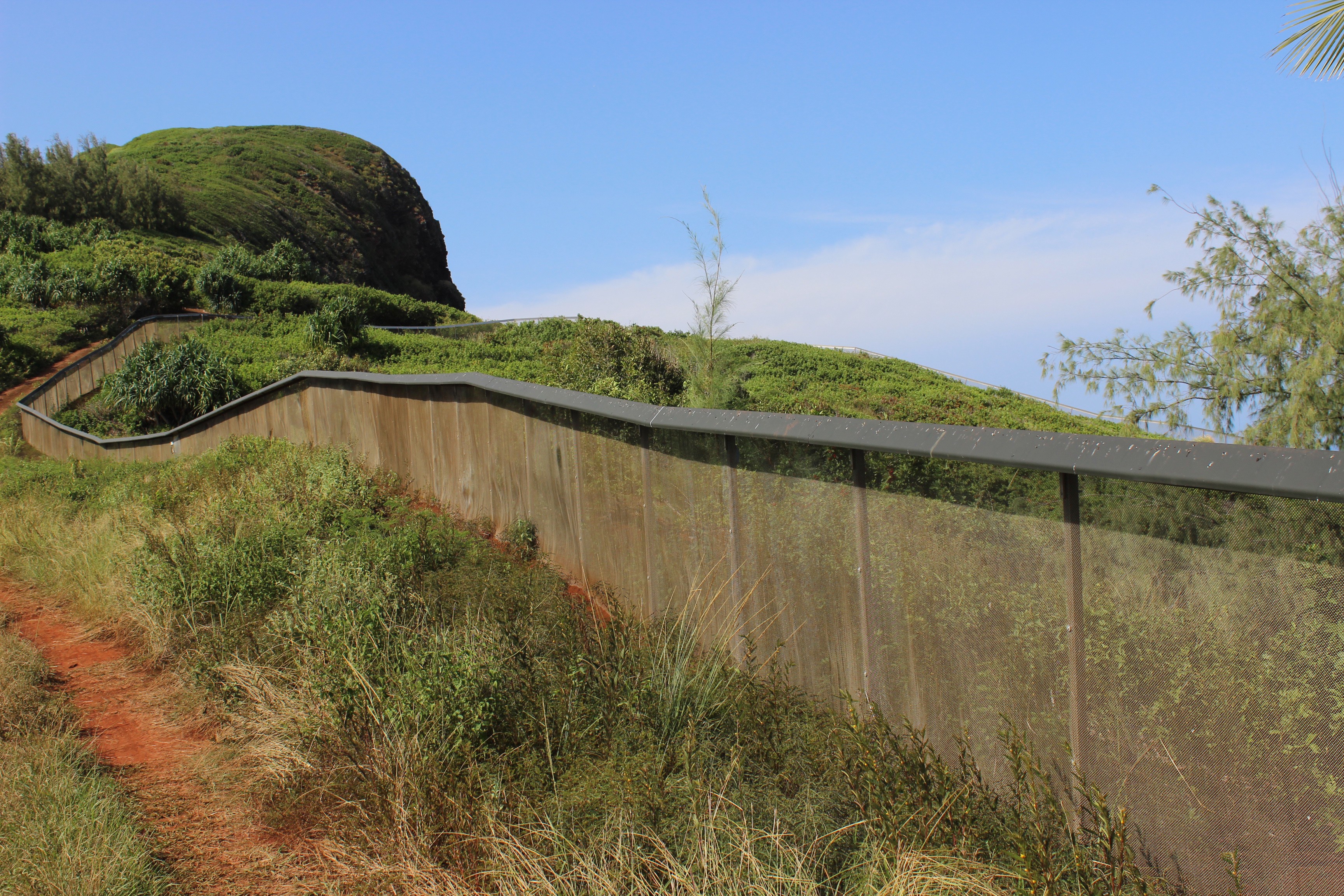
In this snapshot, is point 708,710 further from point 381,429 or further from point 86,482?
point 86,482

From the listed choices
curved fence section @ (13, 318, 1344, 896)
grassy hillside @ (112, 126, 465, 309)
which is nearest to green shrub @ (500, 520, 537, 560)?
curved fence section @ (13, 318, 1344, 896)

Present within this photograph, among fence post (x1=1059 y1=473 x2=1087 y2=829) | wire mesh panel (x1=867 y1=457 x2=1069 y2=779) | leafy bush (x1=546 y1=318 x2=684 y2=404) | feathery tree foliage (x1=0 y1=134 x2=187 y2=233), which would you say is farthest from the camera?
feathery tree foliage (x1=0 y1=134 x2=187 y2=233)

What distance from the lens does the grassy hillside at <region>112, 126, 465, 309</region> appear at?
60.4 metres

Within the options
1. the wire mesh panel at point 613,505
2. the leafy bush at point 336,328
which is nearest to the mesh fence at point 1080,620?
the wire mesh panel at point 613,505

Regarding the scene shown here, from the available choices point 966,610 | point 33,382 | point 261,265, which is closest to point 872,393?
point 261,265

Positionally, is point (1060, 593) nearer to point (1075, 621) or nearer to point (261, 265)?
point (1075, 621)

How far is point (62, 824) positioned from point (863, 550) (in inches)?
152

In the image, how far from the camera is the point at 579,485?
7457 mm

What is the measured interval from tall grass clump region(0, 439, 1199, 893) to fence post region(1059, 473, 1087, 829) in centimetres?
23

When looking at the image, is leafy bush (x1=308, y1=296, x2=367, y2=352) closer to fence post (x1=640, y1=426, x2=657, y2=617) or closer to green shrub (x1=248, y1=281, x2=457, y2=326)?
green shrub (x1=248, y1=281, x2=457, y2=326)

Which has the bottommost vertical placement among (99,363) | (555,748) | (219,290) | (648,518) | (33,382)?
(555,748)

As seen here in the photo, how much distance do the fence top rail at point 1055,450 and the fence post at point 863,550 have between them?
0.48ft

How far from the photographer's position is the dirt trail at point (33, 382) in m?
27.0

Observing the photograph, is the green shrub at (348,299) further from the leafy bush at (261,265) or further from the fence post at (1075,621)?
the fence post at (1075,621)
